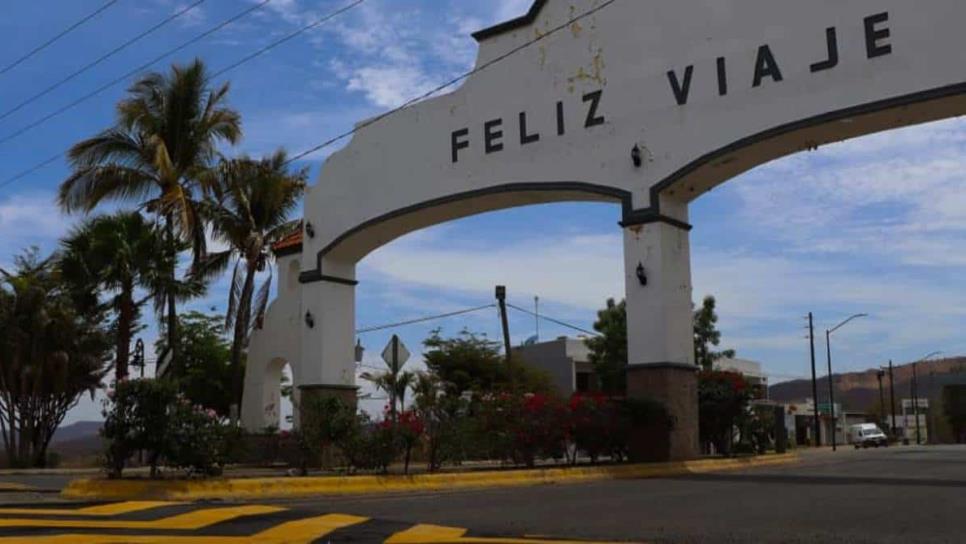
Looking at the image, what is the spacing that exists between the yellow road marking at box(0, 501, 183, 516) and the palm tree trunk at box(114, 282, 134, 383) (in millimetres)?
15839

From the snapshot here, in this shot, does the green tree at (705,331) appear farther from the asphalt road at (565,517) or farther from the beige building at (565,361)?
the asphalt road at (565,517)

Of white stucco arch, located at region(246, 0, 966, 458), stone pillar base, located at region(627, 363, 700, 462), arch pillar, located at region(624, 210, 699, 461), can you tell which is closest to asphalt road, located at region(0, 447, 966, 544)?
stone pillar base, located at region(627, 363, 700, 462)

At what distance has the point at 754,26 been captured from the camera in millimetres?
19500

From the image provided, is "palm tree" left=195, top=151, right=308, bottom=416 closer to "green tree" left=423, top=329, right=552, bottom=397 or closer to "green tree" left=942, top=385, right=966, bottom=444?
"green tree" left=423, top=329, right=552, bottom=397

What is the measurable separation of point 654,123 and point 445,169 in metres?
5.82

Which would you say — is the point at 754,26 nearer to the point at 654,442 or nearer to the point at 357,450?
the point at 654,442

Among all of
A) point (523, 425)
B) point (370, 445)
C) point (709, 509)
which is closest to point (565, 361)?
point (523, 425)

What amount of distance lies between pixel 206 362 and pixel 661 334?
26083 millimetres

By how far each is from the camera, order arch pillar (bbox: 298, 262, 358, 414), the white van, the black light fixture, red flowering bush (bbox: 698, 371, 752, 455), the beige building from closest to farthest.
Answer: the black light fixture → red flowering bush (bbox: 698, 371, 752, 455) → arch pillar (bbox: 298, 262, 358, 414) → the beige building → the white van

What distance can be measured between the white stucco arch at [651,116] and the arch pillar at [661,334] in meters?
0.04

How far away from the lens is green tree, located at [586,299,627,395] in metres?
45.0

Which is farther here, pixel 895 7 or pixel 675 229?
pixel 675 229

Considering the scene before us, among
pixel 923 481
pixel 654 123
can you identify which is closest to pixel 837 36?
pixel 654 123

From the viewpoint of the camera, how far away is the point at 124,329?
92.1 feet
